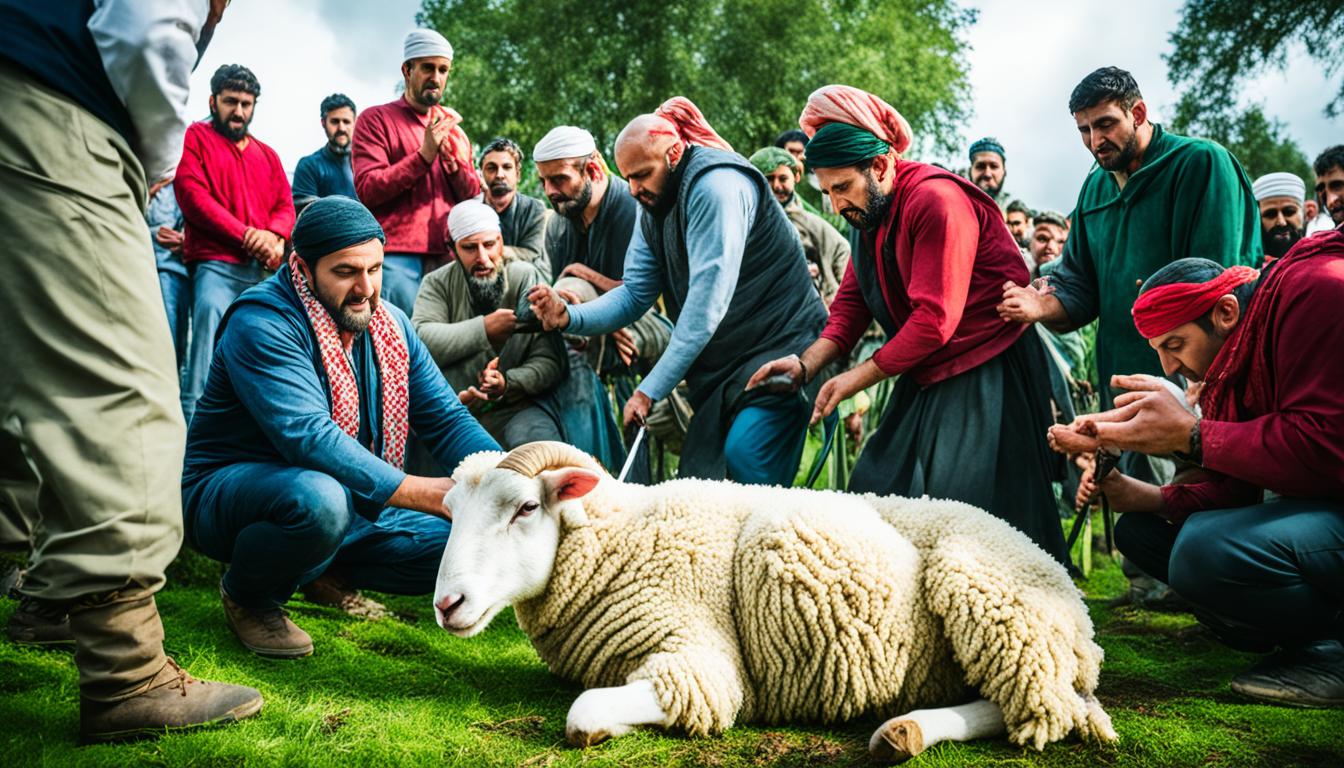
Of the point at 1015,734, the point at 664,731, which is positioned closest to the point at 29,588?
the point at 664,731

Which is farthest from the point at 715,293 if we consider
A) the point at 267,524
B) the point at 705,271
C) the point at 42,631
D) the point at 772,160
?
the point at 772,160

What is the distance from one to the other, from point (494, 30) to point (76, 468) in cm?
2587

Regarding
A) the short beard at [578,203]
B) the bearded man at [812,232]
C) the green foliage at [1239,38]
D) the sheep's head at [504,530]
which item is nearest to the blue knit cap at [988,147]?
the bearded man at [812,232]

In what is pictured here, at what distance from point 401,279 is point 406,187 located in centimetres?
61

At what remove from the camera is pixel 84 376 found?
271cm

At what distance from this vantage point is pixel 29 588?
2658 mm

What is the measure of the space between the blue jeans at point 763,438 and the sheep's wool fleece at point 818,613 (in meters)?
1.32

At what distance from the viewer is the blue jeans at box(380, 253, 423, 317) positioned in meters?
6.83

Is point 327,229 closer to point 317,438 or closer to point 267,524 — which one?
point 317,438

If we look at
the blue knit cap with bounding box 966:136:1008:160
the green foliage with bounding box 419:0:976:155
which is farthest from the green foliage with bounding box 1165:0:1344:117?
the blue knit cap with bounding box 966:136:1008:160

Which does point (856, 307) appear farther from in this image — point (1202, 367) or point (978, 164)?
point (978, 164)

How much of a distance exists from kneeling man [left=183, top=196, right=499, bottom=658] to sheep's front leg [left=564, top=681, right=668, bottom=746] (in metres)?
1.01

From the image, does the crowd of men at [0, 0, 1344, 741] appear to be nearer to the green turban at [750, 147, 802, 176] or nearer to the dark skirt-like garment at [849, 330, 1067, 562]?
the dark skirt-like garment at [849, 330, 1067, 562]

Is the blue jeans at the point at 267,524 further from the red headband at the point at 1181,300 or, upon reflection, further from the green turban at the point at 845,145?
the red headband at the point at 1181,300
